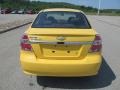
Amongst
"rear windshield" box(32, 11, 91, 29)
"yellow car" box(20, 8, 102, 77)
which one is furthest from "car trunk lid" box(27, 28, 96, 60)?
"rear windshield" box(32, 11, 91, 29)

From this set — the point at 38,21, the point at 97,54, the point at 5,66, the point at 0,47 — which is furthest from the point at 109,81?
the point at 0,47

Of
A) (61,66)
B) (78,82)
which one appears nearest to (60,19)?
(78,82)

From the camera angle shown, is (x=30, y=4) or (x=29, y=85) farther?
(x=30, y=4)

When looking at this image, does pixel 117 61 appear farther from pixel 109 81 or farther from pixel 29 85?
pixel 29 85

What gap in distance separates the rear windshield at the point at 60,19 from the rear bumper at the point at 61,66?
3.25 feet

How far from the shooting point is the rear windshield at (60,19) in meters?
7.49

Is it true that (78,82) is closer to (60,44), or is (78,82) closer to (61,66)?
(61,66)

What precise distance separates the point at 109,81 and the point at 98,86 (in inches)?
20.6

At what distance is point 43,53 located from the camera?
6.75 m

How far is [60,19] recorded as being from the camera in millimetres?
8602

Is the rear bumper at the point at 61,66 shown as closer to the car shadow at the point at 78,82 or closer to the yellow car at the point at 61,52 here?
the yellow car at the point at 61,52

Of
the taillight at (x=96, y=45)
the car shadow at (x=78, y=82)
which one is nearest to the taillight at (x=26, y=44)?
the car shadow at (x=78, y=82)

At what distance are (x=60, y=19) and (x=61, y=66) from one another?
2.29 m

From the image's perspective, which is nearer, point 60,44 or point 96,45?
point 60,44
